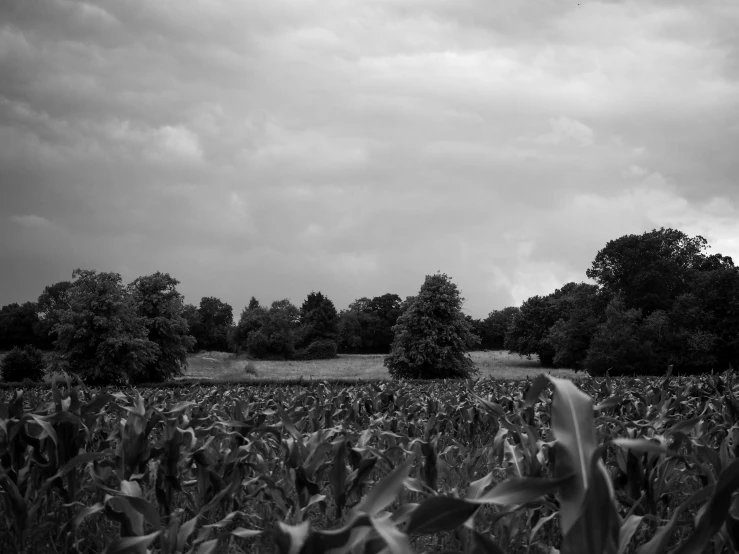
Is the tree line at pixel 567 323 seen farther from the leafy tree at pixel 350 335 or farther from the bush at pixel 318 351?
the leafy tree at pixel 350 335

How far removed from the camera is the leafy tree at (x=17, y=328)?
268ft

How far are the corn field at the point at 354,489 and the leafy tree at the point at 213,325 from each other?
322ft

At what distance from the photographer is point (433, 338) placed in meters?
46.7

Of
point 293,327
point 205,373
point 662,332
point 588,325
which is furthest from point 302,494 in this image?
point 293,327

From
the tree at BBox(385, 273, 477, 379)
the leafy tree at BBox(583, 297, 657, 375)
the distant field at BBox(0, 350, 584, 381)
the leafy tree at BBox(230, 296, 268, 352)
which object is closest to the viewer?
the leafy tree at BBox(583, 297, 657, 375)

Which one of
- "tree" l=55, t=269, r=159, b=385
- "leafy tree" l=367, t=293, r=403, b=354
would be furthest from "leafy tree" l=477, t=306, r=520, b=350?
"tree" l=55, t=269, r=159, b=385

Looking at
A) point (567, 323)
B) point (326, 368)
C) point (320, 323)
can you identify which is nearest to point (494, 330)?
point (320, 323)

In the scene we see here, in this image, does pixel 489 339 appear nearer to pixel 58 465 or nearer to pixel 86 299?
pixel 86 299

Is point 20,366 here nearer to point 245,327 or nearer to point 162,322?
point 162,322

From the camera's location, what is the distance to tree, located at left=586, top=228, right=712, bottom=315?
2133 inches

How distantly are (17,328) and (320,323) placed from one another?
43113 mm

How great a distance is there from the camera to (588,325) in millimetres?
52812

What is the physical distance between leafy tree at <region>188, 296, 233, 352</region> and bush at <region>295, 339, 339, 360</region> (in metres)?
21.4

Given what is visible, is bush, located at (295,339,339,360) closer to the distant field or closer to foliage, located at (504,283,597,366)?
the distant field
